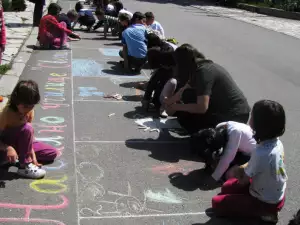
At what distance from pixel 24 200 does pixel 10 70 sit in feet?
13.3

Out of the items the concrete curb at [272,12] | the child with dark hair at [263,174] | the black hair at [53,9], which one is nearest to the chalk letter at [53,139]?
the child with dark hair at [263,174]

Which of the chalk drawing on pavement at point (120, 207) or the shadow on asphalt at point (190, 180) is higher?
the shadow on asphalt at point (190, 180)

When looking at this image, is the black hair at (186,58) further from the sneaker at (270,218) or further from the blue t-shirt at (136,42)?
the blue t-shirt at (136,42)

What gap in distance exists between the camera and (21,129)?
3.49 meters

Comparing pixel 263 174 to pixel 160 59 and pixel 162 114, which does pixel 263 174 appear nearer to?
pixel 162 114

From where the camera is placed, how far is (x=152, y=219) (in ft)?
10.3

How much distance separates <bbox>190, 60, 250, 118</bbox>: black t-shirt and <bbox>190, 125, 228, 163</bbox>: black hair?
15.4 inches

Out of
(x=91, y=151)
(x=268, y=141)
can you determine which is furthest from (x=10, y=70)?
(x=268, y=141)

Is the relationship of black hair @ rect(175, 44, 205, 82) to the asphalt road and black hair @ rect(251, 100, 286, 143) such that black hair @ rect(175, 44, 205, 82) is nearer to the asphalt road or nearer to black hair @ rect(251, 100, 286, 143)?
the asphalt road

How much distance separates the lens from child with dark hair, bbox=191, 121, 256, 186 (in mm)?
3623

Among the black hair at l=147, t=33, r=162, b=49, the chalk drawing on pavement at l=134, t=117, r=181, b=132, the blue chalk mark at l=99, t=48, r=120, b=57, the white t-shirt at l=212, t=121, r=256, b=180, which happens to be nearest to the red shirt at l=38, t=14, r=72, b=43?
the blue chalk mark at l=99, t=48, r=120, b=57

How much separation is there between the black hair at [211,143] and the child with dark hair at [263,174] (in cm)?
58

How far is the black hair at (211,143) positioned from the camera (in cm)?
370

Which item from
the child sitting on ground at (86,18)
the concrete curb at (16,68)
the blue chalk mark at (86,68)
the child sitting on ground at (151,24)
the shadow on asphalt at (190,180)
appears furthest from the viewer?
the child sitting on ground at (86,18)
